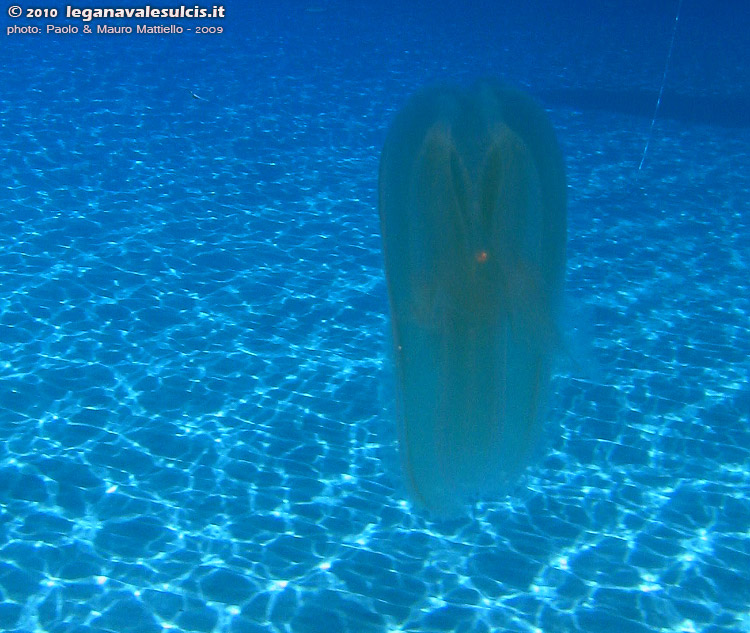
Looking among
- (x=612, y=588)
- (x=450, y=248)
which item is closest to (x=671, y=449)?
(x=612, y=588)

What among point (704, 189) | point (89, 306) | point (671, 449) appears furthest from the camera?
point (704, 189)

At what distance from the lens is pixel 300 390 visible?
6273 millimetres

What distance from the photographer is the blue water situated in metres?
4.55

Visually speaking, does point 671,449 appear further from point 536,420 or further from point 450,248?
point 450,248

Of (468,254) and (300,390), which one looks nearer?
(468,254)

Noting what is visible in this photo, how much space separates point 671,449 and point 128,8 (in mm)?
16219

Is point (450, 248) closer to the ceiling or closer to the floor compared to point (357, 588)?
closer to the ceiling

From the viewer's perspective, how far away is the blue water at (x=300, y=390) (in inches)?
179

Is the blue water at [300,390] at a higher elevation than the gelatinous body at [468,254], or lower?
lower

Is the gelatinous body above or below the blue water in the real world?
above

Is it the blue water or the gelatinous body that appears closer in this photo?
the gelatinous body

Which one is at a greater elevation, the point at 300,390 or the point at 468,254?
the point at 468,254

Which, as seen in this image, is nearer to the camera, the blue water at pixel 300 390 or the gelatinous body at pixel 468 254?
the gelatinous body at pixel 468 254

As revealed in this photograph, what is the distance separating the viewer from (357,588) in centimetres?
459
